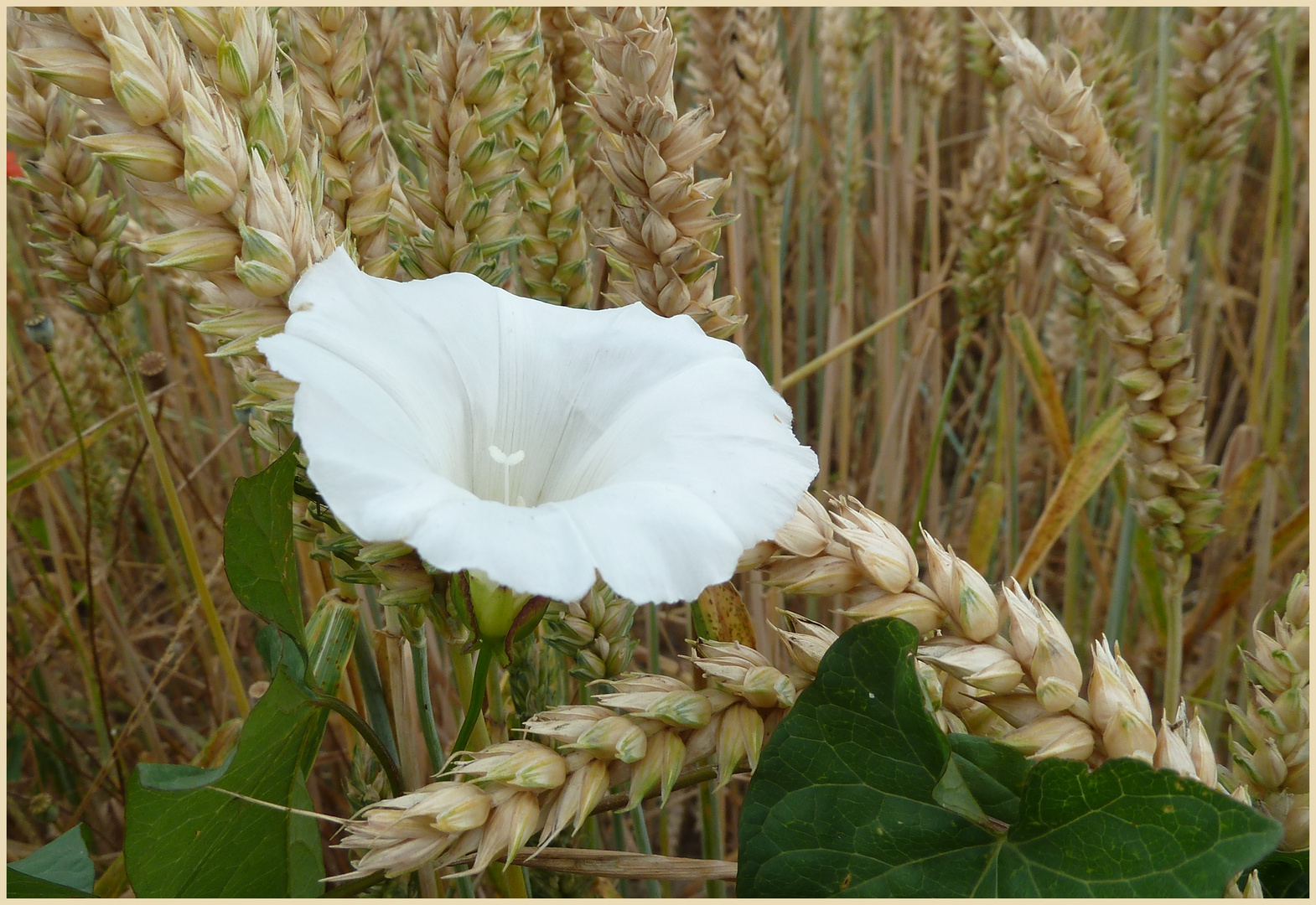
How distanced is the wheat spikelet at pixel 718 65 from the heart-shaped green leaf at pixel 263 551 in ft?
2.62

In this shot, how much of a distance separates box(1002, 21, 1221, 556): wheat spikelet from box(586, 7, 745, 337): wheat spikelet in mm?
419

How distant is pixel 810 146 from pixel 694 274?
137 cm

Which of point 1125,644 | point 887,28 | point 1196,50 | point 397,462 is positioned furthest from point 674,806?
point 887,28

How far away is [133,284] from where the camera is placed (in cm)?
86

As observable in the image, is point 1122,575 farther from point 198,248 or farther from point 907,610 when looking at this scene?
point 198,248

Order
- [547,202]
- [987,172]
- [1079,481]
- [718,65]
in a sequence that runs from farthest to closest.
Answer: [987,172] → [718,65] → [1079,481] → [547,202]

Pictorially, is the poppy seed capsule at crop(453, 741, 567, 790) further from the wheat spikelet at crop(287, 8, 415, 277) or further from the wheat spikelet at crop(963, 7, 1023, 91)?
the wheat spikelet at crop(963, 7, 1023, 91)

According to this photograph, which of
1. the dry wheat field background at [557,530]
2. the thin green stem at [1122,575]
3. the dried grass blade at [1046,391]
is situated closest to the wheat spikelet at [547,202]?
the dry wheat field background at [557,530]

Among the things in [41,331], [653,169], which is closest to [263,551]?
[653,169]

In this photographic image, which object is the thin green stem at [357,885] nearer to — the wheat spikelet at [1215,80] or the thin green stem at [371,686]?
the thin green stem at [371,686]

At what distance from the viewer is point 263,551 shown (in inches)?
21.3

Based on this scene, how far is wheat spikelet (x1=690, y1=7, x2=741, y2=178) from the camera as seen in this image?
1.18 meters

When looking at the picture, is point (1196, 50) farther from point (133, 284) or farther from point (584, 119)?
point (133, 284)

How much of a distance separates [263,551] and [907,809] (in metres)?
0.39
